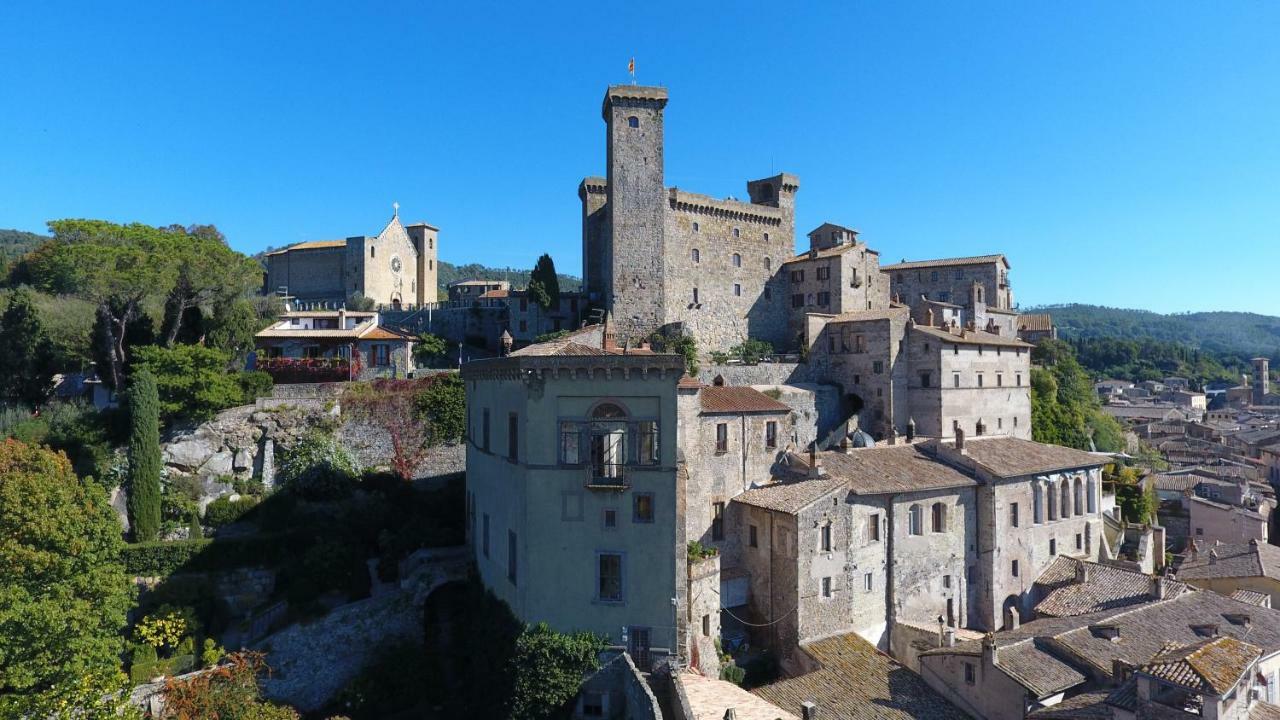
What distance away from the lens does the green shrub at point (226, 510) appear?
3222 cm

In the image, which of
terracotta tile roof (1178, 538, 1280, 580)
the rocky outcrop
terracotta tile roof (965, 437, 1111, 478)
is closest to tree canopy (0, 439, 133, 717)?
the rocky outcrop

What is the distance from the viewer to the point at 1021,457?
36094 millimetres

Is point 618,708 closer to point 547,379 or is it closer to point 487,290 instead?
point 547,379

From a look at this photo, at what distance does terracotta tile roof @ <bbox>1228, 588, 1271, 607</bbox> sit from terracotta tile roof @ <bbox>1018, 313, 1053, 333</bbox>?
38.0 metres

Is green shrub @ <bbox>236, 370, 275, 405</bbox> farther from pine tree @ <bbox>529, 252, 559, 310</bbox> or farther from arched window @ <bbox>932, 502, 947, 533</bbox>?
arched window @ <bbox>932, 502, 947, 533</bbox>

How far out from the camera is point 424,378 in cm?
3788

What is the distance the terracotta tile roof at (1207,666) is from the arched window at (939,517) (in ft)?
35.8

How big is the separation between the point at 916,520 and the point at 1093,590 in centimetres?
917

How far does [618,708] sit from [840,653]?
9541mm

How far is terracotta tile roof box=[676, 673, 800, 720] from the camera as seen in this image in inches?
786

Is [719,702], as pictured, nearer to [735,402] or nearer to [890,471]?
[735,402]

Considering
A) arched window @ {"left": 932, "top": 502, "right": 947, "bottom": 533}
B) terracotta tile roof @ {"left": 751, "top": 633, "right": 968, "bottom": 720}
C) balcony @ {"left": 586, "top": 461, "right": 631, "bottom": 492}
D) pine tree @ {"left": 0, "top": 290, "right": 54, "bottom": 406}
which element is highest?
pine tree @ {"left": 0, "top": 290, "right": 54, "bottom": 406}

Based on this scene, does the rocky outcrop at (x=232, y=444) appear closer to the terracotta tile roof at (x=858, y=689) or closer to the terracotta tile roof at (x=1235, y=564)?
the terracotta tile roof at (x=858, y=689)

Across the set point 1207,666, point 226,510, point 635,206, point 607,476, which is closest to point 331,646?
point 226,510
